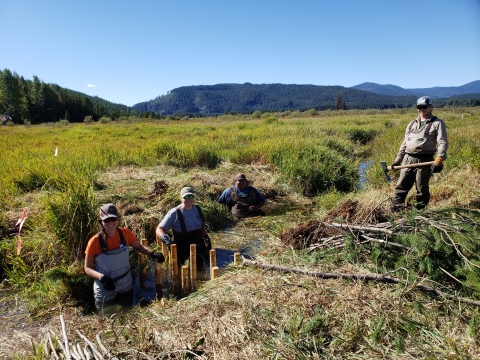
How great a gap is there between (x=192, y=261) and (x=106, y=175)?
15.1ft

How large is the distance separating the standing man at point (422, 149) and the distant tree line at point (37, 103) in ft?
162

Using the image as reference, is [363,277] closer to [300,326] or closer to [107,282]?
[300,326]

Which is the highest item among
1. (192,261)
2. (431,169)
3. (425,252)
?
(431,169)

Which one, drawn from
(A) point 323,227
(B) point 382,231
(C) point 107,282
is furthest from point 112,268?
(B) point 382,231

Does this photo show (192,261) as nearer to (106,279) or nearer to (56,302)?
(106,279)

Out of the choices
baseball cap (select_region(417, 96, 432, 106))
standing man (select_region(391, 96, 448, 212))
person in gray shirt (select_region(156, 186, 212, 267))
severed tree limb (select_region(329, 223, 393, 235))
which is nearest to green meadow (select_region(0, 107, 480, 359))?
severed tree limb (select_region(329, 223, 393, 235))

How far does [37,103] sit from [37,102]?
231mm

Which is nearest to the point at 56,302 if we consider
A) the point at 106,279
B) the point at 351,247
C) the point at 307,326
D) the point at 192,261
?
the point at 106,279

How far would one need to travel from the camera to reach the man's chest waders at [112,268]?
358cm

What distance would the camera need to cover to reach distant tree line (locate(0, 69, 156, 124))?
4731 cm

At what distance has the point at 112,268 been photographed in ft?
12.1

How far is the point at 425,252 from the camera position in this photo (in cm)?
312

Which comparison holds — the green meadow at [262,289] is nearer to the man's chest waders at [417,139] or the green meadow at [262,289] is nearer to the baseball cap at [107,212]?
the baseball cap at [107,212]

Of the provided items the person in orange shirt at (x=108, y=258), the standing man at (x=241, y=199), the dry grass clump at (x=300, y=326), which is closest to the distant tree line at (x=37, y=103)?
the standing man at (x=241, y=199)
